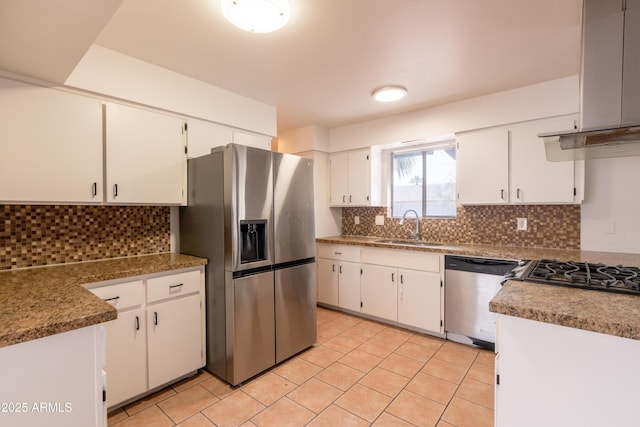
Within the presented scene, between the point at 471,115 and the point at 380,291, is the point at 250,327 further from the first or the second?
the point at 471,115

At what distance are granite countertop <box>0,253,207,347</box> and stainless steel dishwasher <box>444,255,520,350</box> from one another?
7.24 ft

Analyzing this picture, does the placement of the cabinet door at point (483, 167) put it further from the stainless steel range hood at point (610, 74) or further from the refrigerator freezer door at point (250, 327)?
the refrigerator freezer door at point (250, 327)

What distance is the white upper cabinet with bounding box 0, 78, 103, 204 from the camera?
173cm

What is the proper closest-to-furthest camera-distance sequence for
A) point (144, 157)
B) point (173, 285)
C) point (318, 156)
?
point (173, 285) < point (144, 157) < point (318, 156)

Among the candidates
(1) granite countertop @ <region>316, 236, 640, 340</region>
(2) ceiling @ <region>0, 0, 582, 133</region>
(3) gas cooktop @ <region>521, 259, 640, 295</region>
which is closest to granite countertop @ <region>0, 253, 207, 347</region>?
(2) ceiling @ <region>0, 0, 582, 133</region>

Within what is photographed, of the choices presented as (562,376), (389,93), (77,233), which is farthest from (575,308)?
(77,233)

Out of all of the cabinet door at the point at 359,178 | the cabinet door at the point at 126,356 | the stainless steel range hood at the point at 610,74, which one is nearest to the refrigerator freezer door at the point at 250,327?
the cabinet door at the point at 126,356

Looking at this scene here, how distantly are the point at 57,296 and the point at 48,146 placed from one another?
110 cm

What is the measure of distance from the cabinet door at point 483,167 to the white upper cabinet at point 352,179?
1.08 m

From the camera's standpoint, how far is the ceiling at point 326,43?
1396 millimetres

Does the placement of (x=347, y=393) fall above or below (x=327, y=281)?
below

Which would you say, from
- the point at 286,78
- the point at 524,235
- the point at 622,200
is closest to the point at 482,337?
the point at 524,235

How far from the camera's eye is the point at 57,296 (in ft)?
4.23

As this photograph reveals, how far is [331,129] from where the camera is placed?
162 inches
